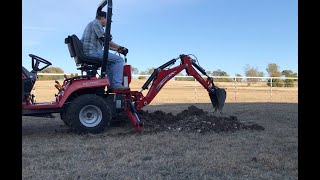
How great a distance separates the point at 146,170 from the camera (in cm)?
534

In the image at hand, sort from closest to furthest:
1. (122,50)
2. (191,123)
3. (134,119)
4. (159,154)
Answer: (159,154) < (134,119) < (122,50) < (191,123)

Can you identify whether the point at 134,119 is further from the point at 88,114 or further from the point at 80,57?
→ the point at 80,57

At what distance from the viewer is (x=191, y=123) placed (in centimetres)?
905

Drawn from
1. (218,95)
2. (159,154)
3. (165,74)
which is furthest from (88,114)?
(218,95)

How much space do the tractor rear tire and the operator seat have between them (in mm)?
650

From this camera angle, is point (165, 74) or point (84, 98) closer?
point (84, 98)

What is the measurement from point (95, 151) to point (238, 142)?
2.51 metres

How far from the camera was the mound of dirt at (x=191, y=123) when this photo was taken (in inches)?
344

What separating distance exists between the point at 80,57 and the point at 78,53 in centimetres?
9

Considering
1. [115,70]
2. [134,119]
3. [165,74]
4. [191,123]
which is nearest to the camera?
[134,119]

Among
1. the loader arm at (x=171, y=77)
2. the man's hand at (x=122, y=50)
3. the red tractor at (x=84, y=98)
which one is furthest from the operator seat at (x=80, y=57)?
the loader arm at (x=171, y=77)

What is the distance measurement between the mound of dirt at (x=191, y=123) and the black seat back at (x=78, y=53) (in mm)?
1772
